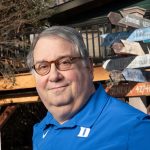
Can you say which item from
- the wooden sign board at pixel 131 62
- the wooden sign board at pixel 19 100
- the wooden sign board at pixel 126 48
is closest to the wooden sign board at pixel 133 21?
the wooden sign board at pixel 126 48

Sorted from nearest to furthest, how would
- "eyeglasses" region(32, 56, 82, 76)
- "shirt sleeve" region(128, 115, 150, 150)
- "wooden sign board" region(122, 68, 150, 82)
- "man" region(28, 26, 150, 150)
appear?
"shirt sleeve" region(128, 115, 150, 150) < "man" region(28, 26, 150, 150) < "eyeglasses" region(32, 56, 82, 76) < "wooden sign board" region(122, 68, 150, 82)

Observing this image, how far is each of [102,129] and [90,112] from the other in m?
0.14

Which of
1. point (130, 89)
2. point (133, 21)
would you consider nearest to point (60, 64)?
point (133, 21)

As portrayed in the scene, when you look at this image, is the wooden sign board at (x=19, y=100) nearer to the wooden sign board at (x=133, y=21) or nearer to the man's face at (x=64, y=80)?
the wooden sign board at (x=133, y=21)

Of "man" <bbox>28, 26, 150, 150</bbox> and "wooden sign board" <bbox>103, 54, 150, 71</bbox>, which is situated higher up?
"man" <bbox>28, 26, 150, 150</bbox>

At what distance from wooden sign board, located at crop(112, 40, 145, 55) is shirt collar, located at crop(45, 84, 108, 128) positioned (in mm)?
3378

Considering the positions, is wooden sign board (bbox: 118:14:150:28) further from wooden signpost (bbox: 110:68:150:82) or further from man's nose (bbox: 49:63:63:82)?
man's nose (bbox: 49:63:63:82)

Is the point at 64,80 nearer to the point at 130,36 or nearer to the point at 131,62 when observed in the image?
the point at 131,62

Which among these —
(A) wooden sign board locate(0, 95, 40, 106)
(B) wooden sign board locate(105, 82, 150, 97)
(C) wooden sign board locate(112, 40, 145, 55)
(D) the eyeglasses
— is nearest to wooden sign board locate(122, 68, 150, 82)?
(B) wooden sign board locate(105, 82, 150, 97)

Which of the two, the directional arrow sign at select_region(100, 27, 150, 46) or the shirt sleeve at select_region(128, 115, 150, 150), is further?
the directional arrow sign at select_region(100, 27, 150, 46)

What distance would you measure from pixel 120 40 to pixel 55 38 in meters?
3.50

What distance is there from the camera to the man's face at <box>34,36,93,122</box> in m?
2.13

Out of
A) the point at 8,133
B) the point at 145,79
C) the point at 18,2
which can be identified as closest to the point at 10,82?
the point at 18,2

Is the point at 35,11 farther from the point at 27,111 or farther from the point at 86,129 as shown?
the point at 86,129
